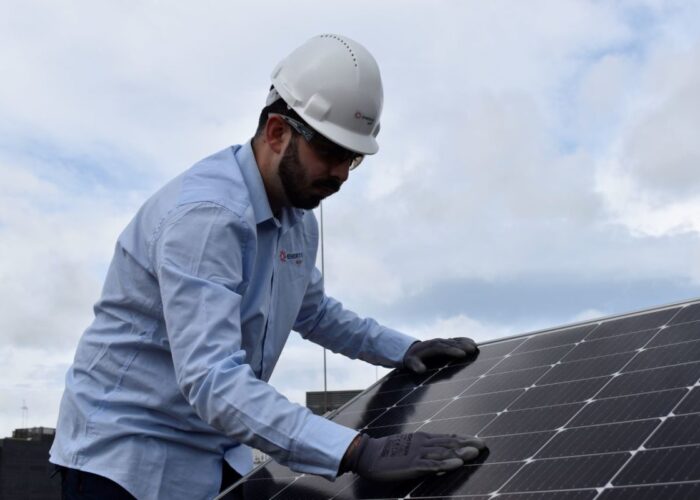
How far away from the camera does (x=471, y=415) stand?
19.0 ft

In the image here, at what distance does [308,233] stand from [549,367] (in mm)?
1845

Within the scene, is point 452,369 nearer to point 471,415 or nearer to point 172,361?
point 471,415

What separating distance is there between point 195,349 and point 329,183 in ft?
4.26

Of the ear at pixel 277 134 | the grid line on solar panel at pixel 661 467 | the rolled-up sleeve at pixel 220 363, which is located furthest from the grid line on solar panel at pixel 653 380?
the ear at pixel 277 134

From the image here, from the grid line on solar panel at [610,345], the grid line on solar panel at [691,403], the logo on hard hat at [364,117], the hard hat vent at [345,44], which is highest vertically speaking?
the hard hat vent at [345,44]

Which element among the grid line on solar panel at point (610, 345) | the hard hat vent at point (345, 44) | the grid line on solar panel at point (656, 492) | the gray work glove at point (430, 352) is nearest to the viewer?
the grid line on solar panel at point (656, 492)

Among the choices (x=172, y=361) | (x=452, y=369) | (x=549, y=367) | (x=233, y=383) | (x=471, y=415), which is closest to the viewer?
(x=233, y=383)

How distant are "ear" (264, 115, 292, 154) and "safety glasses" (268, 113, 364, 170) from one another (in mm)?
30

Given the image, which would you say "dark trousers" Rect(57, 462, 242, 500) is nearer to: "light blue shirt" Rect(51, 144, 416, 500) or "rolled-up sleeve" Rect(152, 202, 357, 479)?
"light blue shirt" Rect(51, 144, 416, 500)

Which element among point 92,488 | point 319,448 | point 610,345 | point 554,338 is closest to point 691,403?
point 610,345

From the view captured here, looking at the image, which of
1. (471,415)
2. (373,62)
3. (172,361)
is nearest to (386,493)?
(471,415)

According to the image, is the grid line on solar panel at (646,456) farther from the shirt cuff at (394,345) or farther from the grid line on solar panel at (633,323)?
the shirt cuff at (394,345)

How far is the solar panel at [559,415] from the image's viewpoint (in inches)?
175

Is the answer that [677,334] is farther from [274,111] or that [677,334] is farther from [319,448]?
[274,111]
